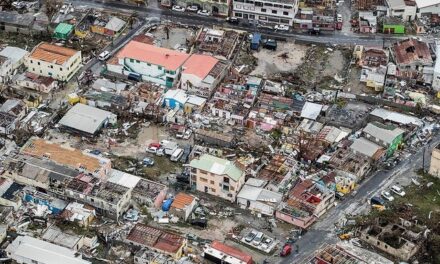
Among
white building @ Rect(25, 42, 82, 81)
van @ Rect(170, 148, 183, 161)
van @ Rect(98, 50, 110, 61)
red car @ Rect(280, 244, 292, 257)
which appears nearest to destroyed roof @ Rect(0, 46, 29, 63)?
white building @ Rect(25, 42, 82, 81)

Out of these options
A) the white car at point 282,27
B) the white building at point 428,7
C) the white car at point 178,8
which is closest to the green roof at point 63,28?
the white car at point 178,8

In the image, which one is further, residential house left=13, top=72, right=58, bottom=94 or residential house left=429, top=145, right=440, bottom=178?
residential house left=13, top=72, right=58, bottom=94

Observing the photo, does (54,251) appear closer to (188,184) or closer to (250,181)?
(188,184)

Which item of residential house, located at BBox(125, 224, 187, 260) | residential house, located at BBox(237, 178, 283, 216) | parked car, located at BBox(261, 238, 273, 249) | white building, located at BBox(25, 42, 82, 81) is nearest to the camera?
residential house, located at BBox(125, 224, 187, 260)

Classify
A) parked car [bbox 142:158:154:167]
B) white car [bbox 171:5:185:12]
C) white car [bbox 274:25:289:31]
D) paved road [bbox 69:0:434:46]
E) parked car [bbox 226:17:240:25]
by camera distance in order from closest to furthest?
1. parked car [bbox 142:158:154:167]
2. paved road [bbox 69:0:434:46]
3. white car [bbox 274:25:289:31]
4. parked car [bbox 226:17:240:25]
5. white car [bbox 171:5:185:12]

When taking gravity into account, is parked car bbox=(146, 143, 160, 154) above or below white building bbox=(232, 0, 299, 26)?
below

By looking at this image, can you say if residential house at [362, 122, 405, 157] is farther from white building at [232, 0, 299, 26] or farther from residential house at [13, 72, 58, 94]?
residential house at [13, 72, 58, 94]
